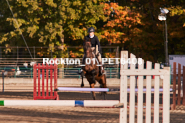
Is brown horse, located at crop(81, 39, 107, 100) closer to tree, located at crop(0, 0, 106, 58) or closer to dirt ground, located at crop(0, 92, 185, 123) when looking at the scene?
dirt ground, located at crop(0, 92, 185, 123)

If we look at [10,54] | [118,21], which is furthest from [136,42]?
[10,54]

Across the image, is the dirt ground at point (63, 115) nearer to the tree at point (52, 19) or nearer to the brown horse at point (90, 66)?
the brown horse at point (90, 66)

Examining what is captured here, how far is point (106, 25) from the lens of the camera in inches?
1264

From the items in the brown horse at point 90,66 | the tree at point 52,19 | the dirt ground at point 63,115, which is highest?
the tree at point 52,19

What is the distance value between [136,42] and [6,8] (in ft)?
42.7

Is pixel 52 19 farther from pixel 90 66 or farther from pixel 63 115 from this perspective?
Answer: pixel 63 115

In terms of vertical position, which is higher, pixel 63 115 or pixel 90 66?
pixel 90 66

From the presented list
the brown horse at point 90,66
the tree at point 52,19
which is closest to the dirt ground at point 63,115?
the brown horse at point 90,66

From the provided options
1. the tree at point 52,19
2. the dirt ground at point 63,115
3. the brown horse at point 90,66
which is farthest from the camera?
the tree at point 52,19

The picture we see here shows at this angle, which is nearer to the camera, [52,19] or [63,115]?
[63,115]

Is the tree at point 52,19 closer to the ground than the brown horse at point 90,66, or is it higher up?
higher up

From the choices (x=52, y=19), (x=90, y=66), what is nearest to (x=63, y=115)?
(x=90, y=66)

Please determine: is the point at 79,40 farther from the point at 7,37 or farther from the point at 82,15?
the point at 7,37

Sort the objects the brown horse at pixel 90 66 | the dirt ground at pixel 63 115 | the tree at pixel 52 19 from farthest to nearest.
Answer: the tree at pixel 52 19, the brown horse at pixel 90 66, the dirt ground at pixel 63 115
